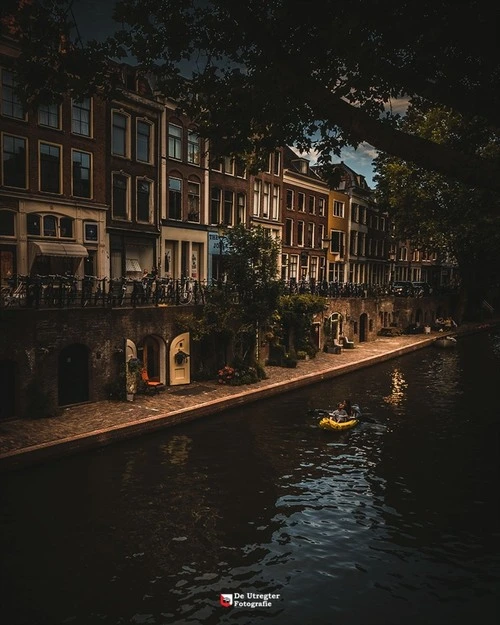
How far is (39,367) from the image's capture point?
727 inches

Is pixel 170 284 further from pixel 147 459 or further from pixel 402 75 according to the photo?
pixel 402 75

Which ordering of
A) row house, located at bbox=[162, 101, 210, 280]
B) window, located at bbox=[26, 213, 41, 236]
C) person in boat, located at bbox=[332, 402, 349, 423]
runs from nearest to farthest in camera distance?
person in boat, located at bbox=[332, 402, 349, 423] → window, located at bbox=[26, 213, 41, 236] → row house, located at bbox=[162, 101, 210, 280]

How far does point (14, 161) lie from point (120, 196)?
21.0 feet

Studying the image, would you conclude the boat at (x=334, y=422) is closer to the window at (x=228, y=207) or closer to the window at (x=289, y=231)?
the window at (x=228, y=207)

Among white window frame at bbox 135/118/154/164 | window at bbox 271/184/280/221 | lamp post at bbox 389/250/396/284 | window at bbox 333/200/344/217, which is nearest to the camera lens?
white window frame at bbox 135/118/154/164

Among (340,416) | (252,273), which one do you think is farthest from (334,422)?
(252,273)

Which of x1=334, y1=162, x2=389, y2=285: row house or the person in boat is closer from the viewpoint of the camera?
the person in boat

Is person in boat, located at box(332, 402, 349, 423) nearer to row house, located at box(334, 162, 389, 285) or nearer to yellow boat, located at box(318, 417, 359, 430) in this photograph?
yellow boat, located at box(318, 417, 359, 430)

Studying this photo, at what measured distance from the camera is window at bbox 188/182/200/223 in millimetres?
35219

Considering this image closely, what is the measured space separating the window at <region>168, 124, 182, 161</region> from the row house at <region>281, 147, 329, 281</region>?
13.6 metres

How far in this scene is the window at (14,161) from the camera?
24.5 metres

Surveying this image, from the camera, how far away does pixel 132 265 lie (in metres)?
31.2

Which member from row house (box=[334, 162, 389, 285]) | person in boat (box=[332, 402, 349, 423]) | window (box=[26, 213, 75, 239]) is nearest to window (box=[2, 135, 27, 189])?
window (box=[26, 213, 75, 239])
